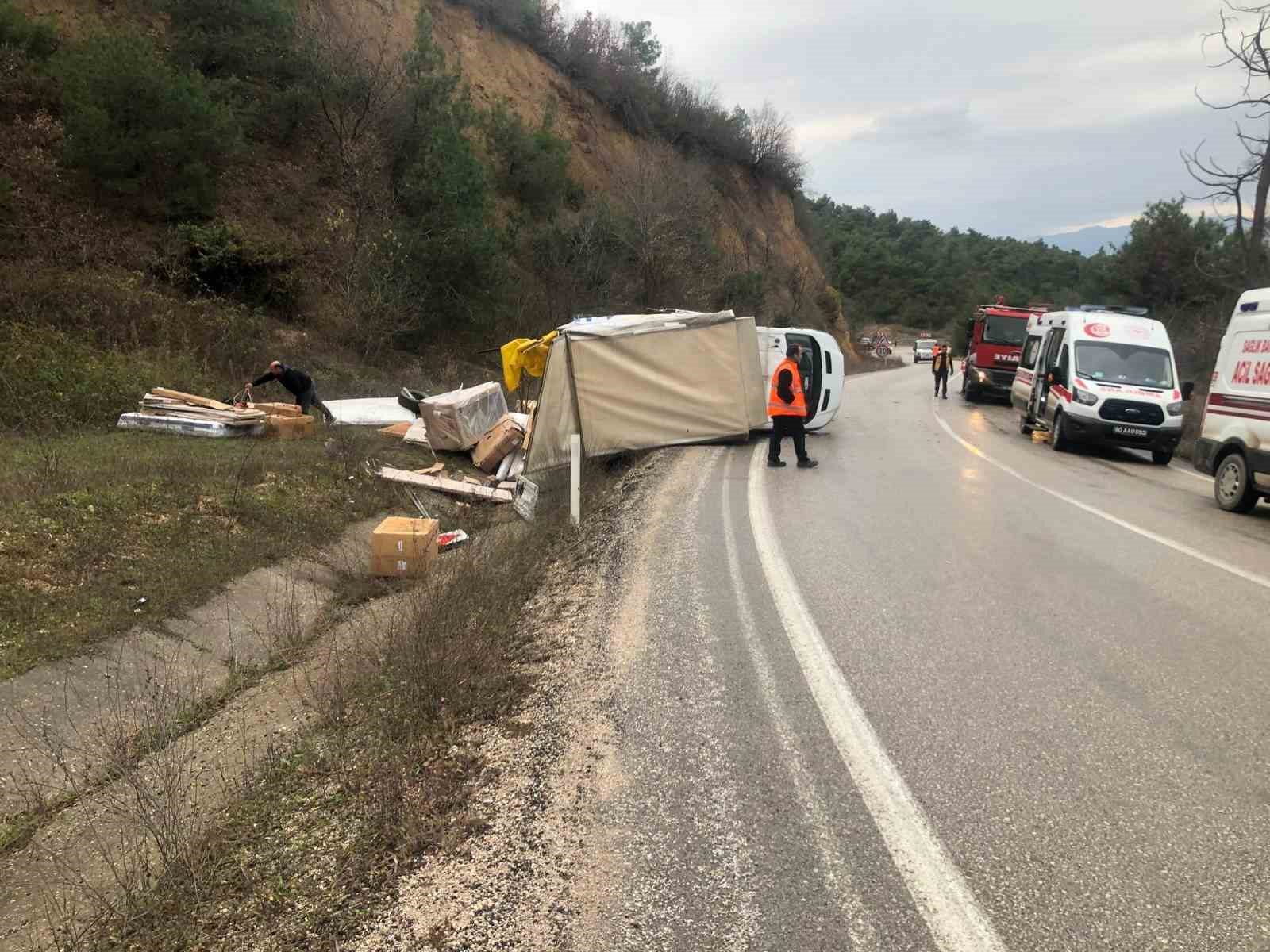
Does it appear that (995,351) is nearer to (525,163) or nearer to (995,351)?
(995,351)

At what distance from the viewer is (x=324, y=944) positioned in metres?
2.61

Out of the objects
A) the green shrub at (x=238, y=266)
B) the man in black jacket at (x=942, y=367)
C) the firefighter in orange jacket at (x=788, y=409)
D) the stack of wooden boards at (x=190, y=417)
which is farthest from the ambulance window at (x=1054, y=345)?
the green shrub at (x=238, y=266)

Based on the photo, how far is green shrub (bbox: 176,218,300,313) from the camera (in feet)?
60.3

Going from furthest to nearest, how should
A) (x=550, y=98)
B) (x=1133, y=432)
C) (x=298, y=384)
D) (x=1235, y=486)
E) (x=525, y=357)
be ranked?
(x=550, y=98) < (x=1133, y=432) < (x=298, y=384) < (x=525, y=357) < (x=1235, y=486)

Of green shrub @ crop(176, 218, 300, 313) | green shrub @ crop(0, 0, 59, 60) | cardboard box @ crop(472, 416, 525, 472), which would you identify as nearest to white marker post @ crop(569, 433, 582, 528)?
cardboard box @ crop(472, 416, 525, 472)

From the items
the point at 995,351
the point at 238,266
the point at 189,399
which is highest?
the point at 238,266

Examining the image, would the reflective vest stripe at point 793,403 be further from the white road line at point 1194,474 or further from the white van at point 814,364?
the white road line at point 1194,474

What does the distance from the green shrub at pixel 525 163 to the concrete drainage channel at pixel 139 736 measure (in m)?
26.6

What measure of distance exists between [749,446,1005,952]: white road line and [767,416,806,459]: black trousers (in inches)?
249

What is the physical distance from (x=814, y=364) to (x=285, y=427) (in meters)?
9.39

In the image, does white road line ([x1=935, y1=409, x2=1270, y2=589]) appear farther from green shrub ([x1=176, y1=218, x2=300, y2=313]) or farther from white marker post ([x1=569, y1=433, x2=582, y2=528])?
green shrub ([x1=176, y1=218, x2=300, y2=313])

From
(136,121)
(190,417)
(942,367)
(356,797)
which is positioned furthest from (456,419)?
(942,367)

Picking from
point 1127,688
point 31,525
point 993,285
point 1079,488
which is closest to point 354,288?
point 31,525

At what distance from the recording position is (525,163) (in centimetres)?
3178
